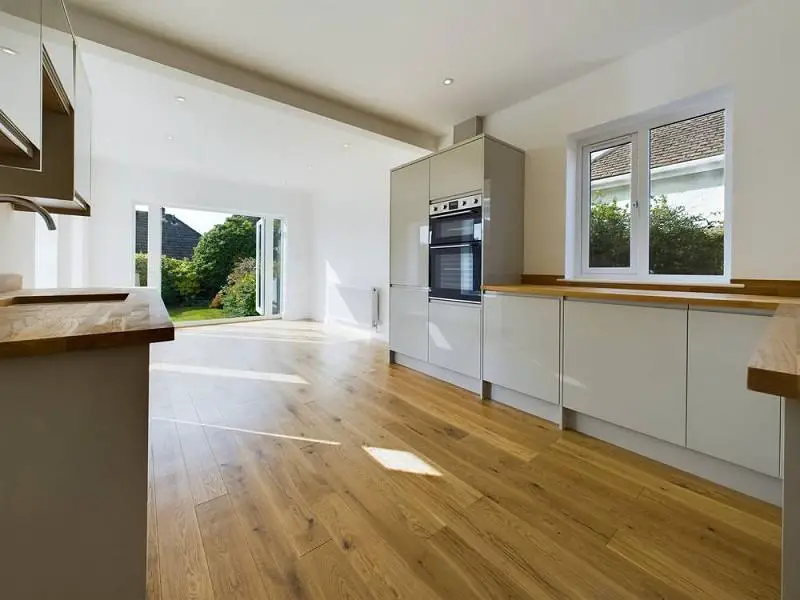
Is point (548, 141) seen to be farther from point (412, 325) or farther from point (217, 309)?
point (217, 309)

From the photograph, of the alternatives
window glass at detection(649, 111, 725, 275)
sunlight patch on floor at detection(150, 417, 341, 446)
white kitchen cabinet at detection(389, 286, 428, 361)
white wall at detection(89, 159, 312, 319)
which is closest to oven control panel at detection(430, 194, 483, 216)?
white kitchen cabinet at detection(389, 286, 428, 361)

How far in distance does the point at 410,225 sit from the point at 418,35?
1559 mm

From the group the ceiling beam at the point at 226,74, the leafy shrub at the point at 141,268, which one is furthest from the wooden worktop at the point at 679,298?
the leafy shrub at the point at 141,268

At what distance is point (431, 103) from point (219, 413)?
125 inches

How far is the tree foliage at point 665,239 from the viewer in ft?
7.89

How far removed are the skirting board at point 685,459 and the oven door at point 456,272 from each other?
1.16m

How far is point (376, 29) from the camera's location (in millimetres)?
2410

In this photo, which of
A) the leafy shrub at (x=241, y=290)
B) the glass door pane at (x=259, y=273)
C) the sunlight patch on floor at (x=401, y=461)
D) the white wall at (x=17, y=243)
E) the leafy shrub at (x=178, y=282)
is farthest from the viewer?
the leafy shrub at (x=241, y=290)

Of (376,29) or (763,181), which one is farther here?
(376,29)

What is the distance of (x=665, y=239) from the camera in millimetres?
2604

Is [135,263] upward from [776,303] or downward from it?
upward

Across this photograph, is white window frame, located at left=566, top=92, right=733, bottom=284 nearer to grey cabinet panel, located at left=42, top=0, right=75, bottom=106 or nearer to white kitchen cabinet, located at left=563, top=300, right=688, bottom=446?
white kitchen cabinet, located at left=563, top=300, right=688, bottom=446

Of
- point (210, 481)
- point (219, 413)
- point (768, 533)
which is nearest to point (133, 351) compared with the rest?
point (210, 481)

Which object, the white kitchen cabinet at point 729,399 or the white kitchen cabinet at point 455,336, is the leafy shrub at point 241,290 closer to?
the white kitchen cabinet at point 455,336
